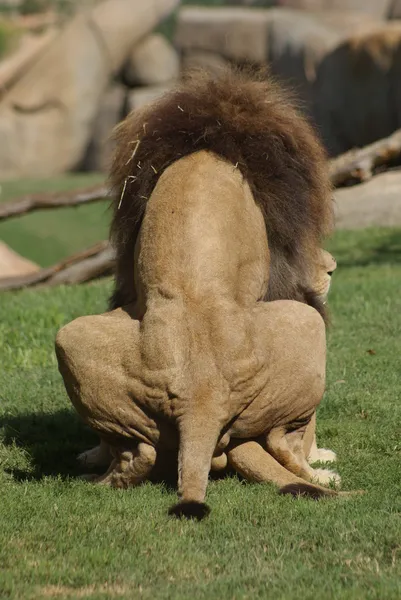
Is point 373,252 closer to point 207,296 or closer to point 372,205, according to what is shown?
point 372,205

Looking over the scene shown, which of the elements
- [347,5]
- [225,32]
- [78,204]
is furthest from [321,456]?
[347,5]

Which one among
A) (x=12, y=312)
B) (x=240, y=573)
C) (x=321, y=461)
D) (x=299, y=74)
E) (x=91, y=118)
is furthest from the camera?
(x=91, y=118)

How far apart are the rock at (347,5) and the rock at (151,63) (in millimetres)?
3154

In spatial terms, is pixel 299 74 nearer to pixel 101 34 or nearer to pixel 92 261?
pixel 101 34

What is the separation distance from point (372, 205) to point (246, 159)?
393 inches

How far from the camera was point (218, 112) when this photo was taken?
17.6 ft

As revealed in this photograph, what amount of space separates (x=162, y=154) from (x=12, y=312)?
4.47m

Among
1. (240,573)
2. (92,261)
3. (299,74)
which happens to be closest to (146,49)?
(299,74)

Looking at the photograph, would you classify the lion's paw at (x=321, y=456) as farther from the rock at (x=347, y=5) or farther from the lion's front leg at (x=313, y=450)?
the rock at (x=347, y=5)

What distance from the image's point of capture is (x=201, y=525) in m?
4.48

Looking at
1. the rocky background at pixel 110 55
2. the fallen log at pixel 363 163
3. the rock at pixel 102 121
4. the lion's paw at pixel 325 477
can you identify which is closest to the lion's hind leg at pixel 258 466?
the lion's paw at pixel 325 477

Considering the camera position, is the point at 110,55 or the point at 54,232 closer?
the point at 54,232

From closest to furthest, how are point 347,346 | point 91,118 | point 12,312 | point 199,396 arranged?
point 199,396
point 347,346
point 12,312
point 91,118

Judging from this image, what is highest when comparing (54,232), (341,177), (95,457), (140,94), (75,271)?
(95,457)
